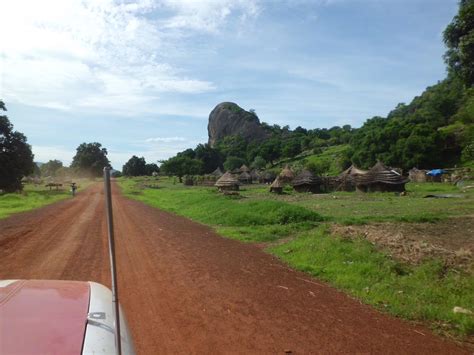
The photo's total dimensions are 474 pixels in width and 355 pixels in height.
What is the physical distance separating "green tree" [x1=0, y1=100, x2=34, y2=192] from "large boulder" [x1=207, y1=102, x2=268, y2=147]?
127479 millimetres

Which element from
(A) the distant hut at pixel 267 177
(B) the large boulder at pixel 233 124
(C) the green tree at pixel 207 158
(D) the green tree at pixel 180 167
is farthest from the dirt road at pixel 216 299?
(B) the large boulder at pixel 233 124

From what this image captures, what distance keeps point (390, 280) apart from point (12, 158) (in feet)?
143

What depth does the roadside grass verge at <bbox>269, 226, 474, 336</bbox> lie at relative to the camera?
6188 millimetres

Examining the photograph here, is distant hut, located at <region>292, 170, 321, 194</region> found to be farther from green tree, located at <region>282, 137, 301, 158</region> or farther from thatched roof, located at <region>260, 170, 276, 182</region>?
green tree, located at <region>282, 137, 301, 158</region>

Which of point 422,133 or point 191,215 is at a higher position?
point 422,133

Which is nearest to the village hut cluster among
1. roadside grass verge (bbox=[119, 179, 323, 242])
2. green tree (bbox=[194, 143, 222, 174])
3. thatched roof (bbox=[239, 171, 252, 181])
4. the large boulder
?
roadside grass verge (bbox=[119, 179, 323, 242])

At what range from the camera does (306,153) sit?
104 m

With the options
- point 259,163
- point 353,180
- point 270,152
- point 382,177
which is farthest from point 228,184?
point 270,152

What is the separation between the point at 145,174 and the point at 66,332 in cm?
12868

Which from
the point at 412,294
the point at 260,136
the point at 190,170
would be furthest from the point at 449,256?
the point at 260,136

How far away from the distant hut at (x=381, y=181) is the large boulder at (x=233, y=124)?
129254 mm

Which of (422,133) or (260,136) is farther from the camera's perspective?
(260,136)

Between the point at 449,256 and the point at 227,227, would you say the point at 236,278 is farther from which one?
the point at 227,227

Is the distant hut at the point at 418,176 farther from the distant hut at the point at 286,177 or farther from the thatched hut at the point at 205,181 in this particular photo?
the thatched hut at the point at 205,181
